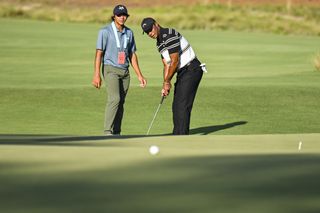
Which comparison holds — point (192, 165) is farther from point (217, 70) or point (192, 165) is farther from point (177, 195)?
point (217, 70)

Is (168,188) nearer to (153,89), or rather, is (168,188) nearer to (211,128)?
(211,128)

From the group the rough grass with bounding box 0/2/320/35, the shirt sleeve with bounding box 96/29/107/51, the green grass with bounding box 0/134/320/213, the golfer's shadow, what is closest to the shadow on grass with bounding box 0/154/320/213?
the green grass with bounding box 0/134/320/213

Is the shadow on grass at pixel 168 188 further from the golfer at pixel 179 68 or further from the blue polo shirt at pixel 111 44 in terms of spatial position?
the blue polo shirt at pixel 111 44

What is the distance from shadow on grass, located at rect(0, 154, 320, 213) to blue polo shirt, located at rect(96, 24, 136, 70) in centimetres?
918

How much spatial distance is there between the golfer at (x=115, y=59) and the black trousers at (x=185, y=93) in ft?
1.84

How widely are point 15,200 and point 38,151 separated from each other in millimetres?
1519

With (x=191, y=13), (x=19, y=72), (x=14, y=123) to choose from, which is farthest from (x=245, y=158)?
(x=191, y=13)

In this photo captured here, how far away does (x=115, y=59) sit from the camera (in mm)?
14539

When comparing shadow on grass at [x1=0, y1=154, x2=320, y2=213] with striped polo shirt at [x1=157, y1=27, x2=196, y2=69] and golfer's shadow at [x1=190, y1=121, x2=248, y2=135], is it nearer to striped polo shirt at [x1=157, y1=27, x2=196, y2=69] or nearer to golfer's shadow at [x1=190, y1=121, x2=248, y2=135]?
striped polo shirt at [x1=157, y1=27, x2=196, y2=69]

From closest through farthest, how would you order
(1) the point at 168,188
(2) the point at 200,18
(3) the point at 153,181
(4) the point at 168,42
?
(1) the point at 168,188
(3) the point at 153,181
(4) the point at 168,42
(2) the point at 200,18

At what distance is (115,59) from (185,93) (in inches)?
42.1

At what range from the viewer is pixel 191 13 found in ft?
193

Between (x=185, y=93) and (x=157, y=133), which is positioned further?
(x=157, y=133)

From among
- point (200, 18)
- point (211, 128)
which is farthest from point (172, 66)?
point (200, 18)
